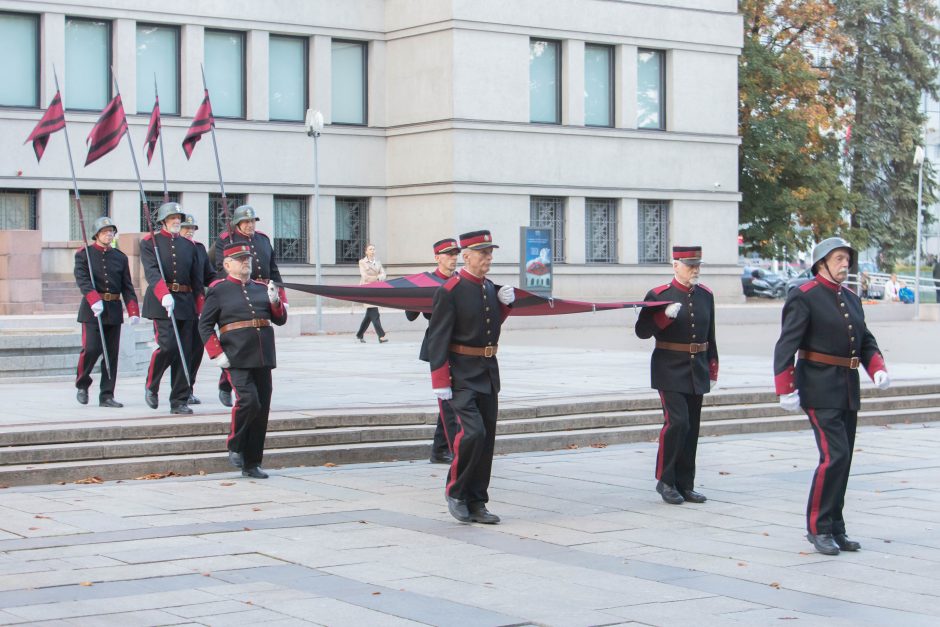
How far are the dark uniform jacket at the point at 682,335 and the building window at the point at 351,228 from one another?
28.7 meters

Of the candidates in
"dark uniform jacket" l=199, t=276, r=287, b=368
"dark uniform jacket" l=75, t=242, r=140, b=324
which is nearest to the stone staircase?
"dark uniform jacket" l=199, t=276, r=287, b=368

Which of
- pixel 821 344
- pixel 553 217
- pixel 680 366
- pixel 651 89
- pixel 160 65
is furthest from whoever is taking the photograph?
pixel 651 89

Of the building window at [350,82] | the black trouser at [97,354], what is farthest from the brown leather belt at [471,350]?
the building window at [350,82]

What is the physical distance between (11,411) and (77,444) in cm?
231

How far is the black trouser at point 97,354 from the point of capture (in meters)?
15.1

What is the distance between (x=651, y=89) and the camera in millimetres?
41781

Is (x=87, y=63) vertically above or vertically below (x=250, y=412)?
above

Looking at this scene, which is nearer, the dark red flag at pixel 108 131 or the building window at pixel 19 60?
the dark red flag at pixel 108 131

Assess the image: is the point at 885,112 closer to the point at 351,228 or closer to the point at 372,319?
the point at 351,228

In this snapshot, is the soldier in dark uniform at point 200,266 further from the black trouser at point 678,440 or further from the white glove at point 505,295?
the black trouser at point 678,440

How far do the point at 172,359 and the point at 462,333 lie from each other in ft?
16.3

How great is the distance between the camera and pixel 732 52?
42.8m

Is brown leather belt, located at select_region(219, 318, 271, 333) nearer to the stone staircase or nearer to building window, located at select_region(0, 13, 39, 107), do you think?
the stone staircase

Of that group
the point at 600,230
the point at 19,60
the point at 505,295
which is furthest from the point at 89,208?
the point at 505,295
